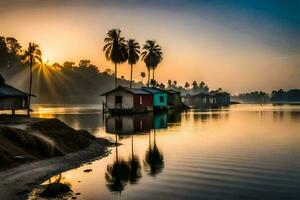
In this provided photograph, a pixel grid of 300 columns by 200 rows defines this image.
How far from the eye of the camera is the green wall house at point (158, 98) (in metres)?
101

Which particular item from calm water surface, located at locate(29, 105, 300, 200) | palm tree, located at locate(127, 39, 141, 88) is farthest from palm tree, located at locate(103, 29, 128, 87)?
calm water surface, located at locate(29, 105, 300, 200)

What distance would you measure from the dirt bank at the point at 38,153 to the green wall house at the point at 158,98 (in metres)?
62.8

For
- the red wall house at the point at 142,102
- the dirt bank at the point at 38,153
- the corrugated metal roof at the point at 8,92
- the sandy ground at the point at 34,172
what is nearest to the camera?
the sandy ground at the point at 34,172

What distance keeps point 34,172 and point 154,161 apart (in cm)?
966

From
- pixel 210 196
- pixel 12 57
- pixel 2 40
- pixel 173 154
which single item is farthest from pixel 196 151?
pixel 12 57

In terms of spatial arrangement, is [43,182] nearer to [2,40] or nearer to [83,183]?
[83,183]

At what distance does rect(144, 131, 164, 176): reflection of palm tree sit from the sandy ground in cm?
393

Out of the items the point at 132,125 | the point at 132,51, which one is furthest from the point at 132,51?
the point at 132,125

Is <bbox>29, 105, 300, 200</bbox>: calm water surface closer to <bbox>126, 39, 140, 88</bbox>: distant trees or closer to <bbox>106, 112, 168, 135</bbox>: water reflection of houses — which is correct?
<bbox>106, 112, 168, 135</bbox>: water reflection of houses

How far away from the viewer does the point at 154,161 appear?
28969 millimetres

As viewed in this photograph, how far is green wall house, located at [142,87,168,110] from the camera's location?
101 m

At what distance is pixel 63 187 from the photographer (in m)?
19.3

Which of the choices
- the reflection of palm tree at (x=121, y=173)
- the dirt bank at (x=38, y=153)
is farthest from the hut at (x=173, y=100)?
the reflection of palm tree at (x=121, y=173)

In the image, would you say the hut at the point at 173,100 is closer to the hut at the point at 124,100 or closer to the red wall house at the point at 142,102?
the red wall house at the point at 142,102
